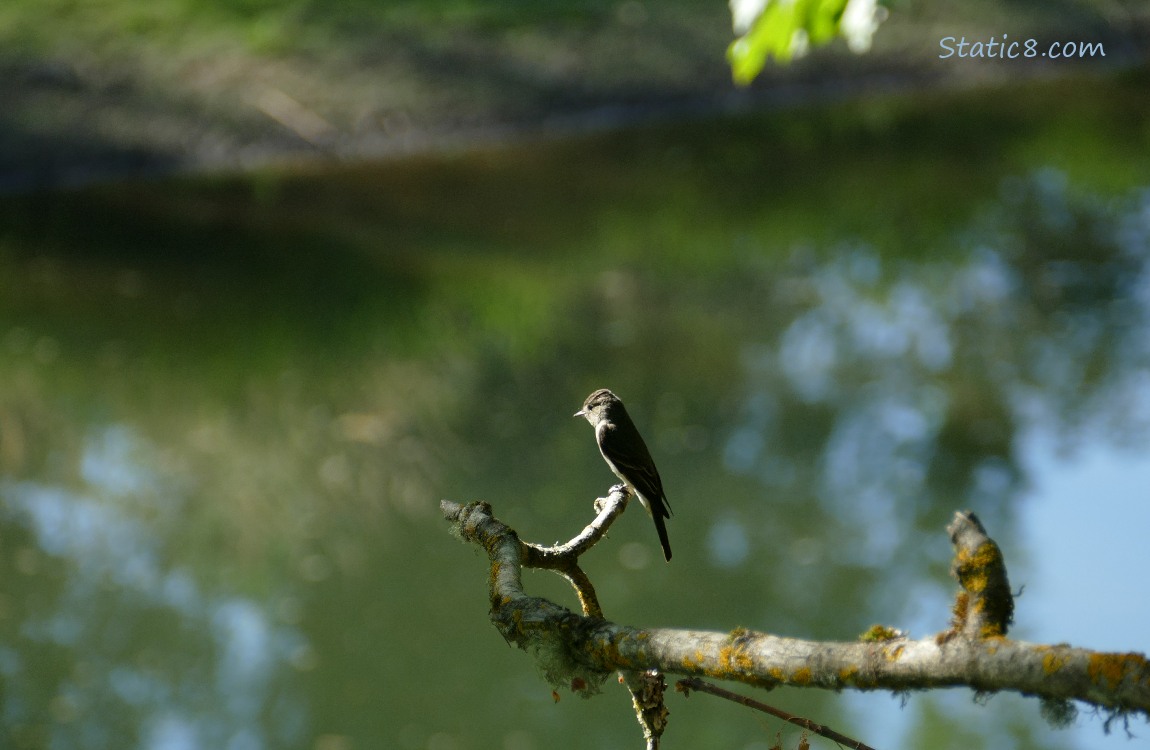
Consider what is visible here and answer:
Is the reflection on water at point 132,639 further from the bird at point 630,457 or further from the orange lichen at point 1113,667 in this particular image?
the orange lichen at point 1113,667

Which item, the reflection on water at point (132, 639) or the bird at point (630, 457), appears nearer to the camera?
the bird at point (630, 457)

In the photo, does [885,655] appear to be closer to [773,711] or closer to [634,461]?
[773,711]

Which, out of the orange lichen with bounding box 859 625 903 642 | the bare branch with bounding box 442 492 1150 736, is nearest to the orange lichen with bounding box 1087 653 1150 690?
the bare branch with bounding box 442 492 1150 736

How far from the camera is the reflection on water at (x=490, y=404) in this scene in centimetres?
632

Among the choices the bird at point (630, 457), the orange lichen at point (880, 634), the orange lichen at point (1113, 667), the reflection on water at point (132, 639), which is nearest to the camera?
the orange lichen at point (1113, 667)

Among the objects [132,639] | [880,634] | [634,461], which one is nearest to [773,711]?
[880,634]

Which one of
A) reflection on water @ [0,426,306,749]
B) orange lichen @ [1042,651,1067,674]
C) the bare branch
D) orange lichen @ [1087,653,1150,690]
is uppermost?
reflection on water @ [0,426,306,749]

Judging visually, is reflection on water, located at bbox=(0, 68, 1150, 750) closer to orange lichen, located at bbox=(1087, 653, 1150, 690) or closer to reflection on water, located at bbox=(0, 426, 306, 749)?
reflection on water, located at bbox=(0, 426, 306, 749)

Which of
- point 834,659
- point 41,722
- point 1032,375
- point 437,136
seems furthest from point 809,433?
point 437,136

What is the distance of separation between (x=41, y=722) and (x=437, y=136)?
30.4 ft

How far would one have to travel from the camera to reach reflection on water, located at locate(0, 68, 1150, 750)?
632cm

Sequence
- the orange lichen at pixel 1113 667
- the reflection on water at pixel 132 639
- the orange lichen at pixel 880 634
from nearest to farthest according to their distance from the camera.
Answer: the orange lichen at pixel 1113 667, the orange lichen at pixel 880 634, the reflection on water at pixel 132 639

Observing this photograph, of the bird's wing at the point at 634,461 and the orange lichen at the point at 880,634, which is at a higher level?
the bird's wing at the point at 634,461

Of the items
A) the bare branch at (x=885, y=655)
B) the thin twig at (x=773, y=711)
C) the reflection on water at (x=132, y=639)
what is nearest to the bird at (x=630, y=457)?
the bare branch at (x=885, y=655)
